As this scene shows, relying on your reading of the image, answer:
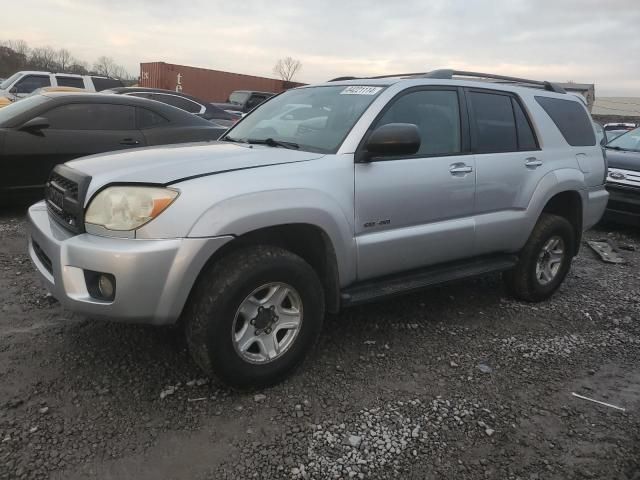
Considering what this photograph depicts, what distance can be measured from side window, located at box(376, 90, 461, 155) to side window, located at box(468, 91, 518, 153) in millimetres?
201

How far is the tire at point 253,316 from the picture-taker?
2.54m

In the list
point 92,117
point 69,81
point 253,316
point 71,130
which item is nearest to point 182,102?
point 92,117

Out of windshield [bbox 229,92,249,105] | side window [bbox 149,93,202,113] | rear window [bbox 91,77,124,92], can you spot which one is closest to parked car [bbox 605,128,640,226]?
side window [bbox 149,93,202,113]

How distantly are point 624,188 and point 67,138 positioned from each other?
23.3 feet

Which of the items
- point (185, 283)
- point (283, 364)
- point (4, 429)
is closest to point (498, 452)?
point (283, 364)

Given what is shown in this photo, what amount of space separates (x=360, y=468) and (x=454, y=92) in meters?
2.64

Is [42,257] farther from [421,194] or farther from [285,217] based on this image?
[421,194]

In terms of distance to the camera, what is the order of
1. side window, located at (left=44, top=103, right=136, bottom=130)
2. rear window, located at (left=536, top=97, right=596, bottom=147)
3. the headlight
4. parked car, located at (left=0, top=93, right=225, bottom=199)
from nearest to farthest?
1. the headlight
2. rear window, located at (left=536, top=97, right=596, bottom=147)
3. parked car, located at (left=0, top=93, right=225, bottom=199)
4. side window, located at (left=44, top=103, right=136, bottom=130)

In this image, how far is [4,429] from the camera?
238 centimetres

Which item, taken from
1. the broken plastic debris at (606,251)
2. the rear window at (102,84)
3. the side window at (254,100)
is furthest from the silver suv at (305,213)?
the rear window at (102,84)

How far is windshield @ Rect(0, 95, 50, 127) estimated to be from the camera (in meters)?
5.71

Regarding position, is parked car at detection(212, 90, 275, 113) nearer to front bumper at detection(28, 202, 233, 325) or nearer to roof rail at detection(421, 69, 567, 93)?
roof rail at detection(421, 69, 567, 93)

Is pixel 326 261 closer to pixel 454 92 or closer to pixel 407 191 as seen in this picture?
pixel 407 191

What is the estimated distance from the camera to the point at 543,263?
4500 millimetres
